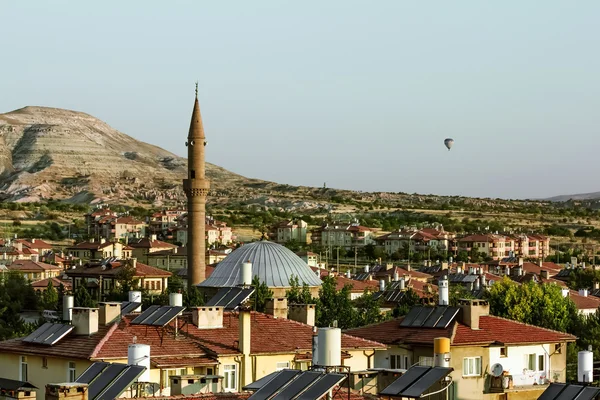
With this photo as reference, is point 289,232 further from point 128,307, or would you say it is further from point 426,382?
point 426,382

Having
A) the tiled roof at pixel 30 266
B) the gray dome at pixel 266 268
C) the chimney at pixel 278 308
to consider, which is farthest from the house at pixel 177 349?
the tiled roof at pixel 30 266

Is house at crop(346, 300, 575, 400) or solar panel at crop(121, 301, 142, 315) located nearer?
house at crop(346, 300, 575, 400)

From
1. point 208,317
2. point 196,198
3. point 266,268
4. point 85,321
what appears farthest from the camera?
point 196,198

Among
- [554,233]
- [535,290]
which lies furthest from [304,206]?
[535,290]

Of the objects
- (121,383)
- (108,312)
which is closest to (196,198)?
(108,312)

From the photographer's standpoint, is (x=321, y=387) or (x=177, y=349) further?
(x=177, y=349)

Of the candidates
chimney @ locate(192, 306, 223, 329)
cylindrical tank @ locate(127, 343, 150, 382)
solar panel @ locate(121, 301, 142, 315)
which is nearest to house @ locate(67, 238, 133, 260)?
solar panel @ locate(121, 301, 142, 315)

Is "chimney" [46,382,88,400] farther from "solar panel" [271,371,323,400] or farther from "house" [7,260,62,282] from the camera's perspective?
"house" [7,260,62,282]
